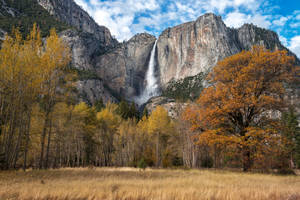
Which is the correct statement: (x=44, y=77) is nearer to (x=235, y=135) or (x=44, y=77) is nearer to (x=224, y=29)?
(x=235, y=135)

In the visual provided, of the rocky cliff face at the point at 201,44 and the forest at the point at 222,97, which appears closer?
the forest at the point at 222,97

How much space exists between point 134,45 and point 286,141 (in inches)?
7164

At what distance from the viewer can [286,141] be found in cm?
1421

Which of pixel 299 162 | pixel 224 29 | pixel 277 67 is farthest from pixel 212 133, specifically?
pixel 224 29

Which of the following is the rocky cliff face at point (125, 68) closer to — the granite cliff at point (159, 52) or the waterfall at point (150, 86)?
the granite cliff at point (159, 52)

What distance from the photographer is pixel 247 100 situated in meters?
15.0

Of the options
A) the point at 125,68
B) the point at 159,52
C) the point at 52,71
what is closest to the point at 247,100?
the point at 52,71

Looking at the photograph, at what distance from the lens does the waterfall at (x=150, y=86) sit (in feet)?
518

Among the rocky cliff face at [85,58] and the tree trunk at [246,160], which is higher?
the rocky cliff face at [85,58]

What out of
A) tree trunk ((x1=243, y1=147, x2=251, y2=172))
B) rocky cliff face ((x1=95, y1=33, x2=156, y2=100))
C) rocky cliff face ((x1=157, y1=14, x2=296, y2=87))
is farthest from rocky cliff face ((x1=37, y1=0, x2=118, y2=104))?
tree trunk ((x1=243, y1=147, x2=251, y2=172))

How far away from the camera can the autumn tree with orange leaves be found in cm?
1495

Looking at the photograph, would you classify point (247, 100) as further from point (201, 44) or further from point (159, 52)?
point (159, 52)

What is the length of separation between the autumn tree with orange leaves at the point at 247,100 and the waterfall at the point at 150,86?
135029 mm

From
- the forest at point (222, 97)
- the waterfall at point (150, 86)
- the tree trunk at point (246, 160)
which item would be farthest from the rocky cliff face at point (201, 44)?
the tree trunk at point (246, 160)
